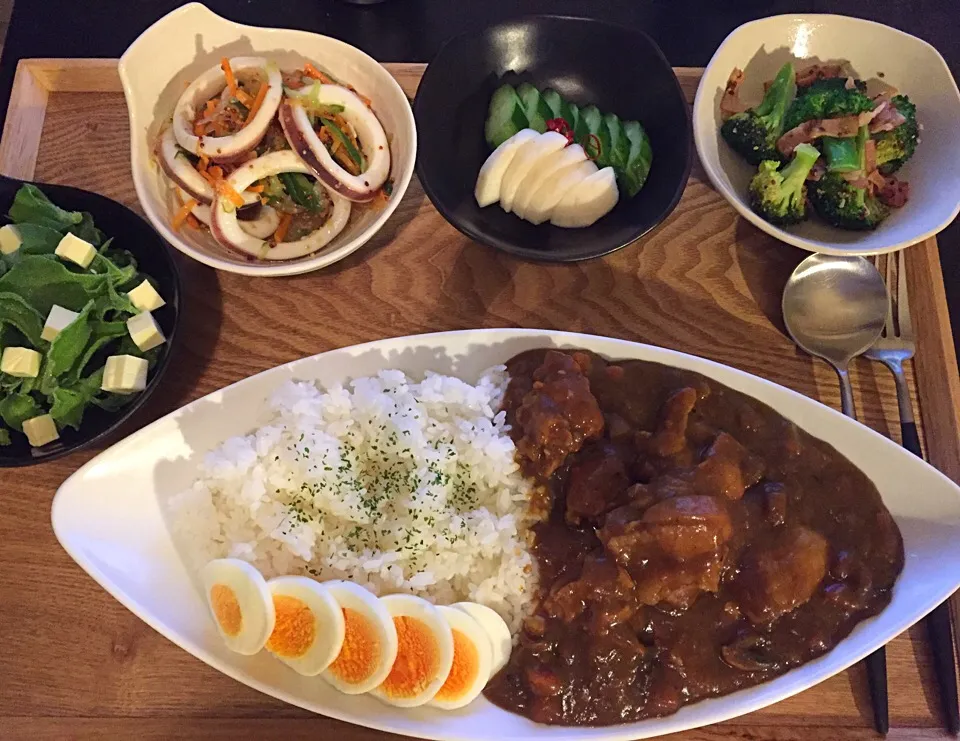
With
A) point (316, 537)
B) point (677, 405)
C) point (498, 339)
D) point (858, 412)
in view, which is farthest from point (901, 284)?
point (316, 537)

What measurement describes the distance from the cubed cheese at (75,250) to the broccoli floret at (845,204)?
2.55 m

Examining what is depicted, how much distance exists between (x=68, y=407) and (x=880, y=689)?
269cm

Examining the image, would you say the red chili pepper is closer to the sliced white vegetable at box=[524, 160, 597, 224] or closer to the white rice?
the sliced white vegetable at box=[524, 160, 597, 224]

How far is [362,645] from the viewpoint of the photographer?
1.97 m

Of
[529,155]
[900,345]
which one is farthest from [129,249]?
[900,345]

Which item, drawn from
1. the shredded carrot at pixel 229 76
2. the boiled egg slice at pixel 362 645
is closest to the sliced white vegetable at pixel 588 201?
the shredded carrot at pixel 229 76

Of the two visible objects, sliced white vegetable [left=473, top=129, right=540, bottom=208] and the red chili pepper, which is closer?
sliced white vegetable [left=473, top=129, right=540, bottom=208]

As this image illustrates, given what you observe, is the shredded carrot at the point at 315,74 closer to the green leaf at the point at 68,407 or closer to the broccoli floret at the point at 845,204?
the green leaf at the point at 68,407

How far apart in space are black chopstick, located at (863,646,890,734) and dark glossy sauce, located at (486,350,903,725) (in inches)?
7.5

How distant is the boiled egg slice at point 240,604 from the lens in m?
1.95

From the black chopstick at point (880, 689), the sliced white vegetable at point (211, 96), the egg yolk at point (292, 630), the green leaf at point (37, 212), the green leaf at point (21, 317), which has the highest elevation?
the sliced white vegetable at point (211, 96)

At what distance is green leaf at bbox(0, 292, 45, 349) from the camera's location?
233cm

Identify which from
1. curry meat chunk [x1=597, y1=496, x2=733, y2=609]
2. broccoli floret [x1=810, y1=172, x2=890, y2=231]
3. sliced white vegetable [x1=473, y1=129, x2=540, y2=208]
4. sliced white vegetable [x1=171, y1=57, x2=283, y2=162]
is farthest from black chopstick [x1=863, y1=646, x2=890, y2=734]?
sliced white vegetable [x1=171, y1=57, x2=283, y2=162]

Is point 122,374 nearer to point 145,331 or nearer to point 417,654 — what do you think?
point 145,331
